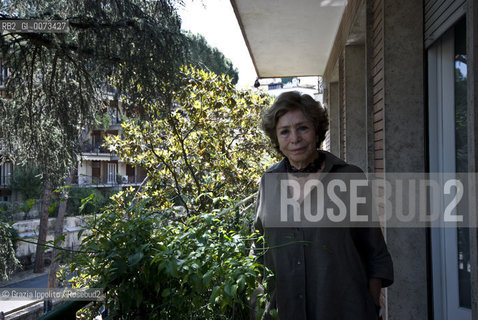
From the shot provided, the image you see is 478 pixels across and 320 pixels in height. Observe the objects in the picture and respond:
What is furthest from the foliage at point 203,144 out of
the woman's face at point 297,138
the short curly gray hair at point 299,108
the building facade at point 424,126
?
the woman's face at point 297,138

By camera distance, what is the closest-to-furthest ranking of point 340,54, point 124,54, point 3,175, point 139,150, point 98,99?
1. point 124,54
2. point 98,99
3. point 340,54
4. point 139,150
5. point 3,175

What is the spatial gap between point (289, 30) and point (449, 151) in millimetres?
4360

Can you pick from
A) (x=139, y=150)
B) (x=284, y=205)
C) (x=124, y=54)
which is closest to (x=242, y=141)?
(x=139, y=150)

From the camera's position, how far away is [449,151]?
8.43 ft

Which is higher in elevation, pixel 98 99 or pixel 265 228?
pixel 98 99

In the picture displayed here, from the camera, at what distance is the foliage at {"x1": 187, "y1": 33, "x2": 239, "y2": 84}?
452 cm

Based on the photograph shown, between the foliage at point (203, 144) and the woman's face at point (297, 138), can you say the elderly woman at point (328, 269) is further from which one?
the foliage at point (203, 144)

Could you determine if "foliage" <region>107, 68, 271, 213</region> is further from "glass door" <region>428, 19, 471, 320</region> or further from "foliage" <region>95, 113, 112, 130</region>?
"glass door" <region>428, 19, 471, 320</region>

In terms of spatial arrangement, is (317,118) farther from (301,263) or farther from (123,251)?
(123,251)

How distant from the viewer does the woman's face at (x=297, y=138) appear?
1878 millimetres

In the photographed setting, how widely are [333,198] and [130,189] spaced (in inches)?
213

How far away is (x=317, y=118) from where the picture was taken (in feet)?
6.51

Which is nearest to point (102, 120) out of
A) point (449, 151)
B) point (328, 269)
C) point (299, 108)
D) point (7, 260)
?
point (7, 260)

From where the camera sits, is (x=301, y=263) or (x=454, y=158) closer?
(x=301, y=263)
